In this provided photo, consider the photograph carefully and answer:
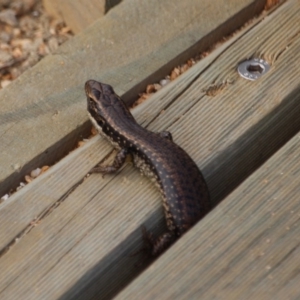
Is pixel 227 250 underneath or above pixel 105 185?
underneath

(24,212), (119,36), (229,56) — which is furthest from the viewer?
(119,36)

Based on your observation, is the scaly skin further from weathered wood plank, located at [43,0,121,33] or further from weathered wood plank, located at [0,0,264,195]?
weathered wood plank, located at [43,0,121,33]

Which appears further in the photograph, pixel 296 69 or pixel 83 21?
pixel 83 21

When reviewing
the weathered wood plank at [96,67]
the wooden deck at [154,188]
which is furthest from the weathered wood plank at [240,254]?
the weathered wood plank at [96,67]

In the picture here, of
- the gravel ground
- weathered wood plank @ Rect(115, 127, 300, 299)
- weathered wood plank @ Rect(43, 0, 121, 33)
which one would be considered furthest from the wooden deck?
the gravel ground

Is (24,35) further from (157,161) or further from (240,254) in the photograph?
(240,254)

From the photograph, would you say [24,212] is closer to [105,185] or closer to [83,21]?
[105,185]

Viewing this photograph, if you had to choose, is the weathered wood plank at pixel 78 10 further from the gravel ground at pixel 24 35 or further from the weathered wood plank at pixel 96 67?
the weathered wood plank at pixel 96 67

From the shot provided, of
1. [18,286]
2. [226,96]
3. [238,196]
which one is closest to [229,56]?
[226,96]
